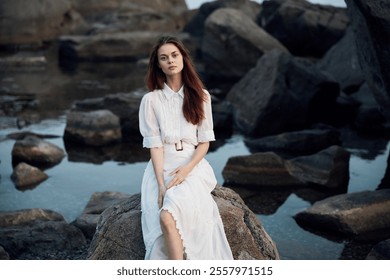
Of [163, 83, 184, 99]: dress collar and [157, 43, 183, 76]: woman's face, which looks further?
[163, 83, 184, 99]: dress collar

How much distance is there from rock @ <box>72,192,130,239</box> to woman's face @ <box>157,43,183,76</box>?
1.95 meters

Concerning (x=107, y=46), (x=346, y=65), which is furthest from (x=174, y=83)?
(x=107, y=46)

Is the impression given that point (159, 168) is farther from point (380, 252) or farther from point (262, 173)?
point (262, 173)

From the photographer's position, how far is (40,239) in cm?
561

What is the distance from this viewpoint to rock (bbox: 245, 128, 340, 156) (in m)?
9.26

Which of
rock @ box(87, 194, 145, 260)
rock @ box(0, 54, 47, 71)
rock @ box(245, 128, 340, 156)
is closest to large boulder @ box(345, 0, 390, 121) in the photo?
rock @ box(245, 128, 340, 156)

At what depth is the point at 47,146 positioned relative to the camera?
872 cm

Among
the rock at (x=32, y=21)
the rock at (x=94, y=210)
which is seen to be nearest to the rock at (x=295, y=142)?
the rock at (x=94, y=210)

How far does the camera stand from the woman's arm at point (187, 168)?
3836 millimetres

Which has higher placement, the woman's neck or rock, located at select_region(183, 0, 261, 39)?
the woman's neck

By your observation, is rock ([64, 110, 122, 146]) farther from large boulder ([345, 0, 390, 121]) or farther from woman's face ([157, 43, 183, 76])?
woman's face ([157, 43, 183, 76])

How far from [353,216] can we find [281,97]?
431 centimetres
